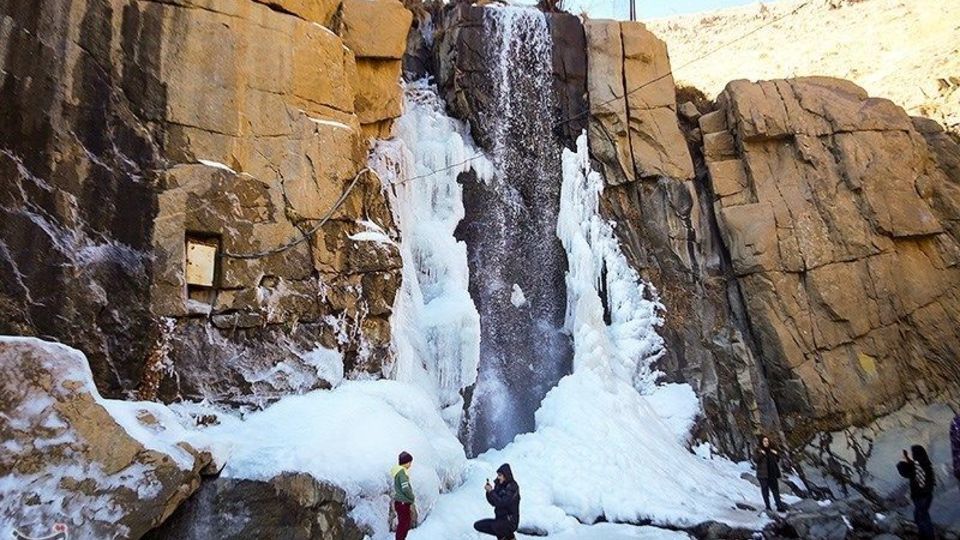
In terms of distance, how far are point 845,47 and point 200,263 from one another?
25.5 meters

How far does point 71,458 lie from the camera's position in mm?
5652

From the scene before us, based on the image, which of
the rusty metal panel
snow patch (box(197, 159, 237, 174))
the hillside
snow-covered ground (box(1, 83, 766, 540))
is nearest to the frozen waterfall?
snow-covered ground (box(1, 83, 766, 540))

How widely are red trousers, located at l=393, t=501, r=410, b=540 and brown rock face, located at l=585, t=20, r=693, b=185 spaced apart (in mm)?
10941

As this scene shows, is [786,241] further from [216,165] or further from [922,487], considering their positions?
[216,165]

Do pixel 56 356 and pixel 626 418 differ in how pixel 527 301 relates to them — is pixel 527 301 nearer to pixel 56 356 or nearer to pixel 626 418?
pixel 626 418

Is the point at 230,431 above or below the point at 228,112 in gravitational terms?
below

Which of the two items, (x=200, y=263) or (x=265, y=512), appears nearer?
(x=265, y=512)

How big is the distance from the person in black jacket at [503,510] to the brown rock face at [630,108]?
10.3m

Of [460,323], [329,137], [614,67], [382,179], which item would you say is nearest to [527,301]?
[460,323]

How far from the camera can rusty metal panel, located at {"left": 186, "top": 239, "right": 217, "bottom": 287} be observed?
8.43m

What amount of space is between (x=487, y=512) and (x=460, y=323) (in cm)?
417

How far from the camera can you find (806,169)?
15844 millimetres

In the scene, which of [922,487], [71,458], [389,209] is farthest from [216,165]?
[922,487]

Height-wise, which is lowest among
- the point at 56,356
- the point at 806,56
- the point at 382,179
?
the point at 56,356
